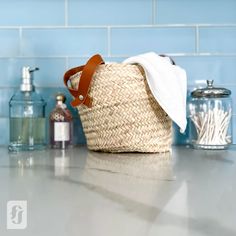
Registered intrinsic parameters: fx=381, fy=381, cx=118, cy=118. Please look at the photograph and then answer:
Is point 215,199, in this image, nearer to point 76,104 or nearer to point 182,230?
point 182,230

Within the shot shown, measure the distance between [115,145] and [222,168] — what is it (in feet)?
0.89

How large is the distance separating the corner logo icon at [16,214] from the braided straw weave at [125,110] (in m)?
0.44

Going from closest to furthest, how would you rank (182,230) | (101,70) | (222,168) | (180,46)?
1. (182,230)
2. (222,168)
3. (101,70)
4. (180,46)

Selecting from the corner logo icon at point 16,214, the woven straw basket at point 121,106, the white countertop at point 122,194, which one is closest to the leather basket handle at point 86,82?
the woven straw basket at point 121,106

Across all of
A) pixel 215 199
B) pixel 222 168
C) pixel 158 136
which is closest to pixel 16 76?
pixel 158 136

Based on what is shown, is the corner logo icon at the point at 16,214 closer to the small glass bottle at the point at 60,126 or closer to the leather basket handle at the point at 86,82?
the leather basket handle at the point at 86,82

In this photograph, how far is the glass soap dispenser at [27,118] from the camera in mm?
1001

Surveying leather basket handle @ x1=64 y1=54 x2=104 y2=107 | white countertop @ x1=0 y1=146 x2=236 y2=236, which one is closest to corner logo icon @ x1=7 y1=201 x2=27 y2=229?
white countertop @ x1=0 y1=146 x2=236 y2=236

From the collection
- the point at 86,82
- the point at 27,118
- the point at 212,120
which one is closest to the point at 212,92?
the point at 212,120

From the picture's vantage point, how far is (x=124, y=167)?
2.39ft

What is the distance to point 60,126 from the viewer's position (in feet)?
3.32

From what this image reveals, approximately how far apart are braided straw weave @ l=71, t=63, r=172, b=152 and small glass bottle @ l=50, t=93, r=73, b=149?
0.45 ft

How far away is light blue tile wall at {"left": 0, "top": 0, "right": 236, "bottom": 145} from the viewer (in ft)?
3.68

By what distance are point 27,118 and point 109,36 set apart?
342 millimetres
